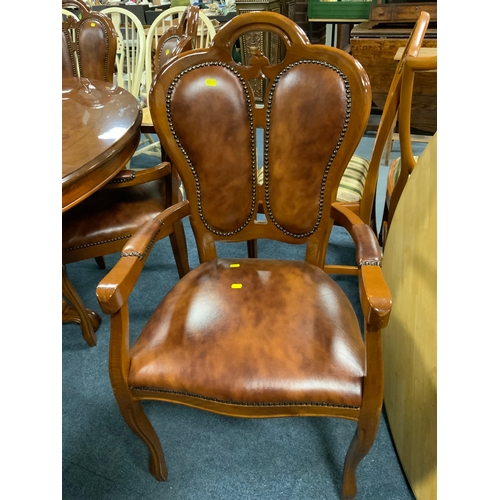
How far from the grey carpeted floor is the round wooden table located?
26cm

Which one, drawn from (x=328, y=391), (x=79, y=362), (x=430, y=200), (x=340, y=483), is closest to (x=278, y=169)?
(x=430, y=200)

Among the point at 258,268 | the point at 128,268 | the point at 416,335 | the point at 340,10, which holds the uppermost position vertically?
the point at 340,10

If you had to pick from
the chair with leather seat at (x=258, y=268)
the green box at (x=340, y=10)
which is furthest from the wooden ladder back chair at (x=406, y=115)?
the green box at (x=340, y=10)

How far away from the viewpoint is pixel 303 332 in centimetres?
96

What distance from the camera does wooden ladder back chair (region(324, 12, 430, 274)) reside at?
1.45 m

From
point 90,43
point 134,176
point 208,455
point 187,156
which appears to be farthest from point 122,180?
point 90,43

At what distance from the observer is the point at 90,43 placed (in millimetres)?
2256

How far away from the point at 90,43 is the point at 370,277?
2.11 meters

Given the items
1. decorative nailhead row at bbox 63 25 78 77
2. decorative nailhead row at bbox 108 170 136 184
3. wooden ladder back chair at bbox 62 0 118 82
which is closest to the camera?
decorative nailhead row at bbox 108 170 136 184

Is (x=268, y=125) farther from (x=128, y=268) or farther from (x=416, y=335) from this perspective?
(x=416, y=335)

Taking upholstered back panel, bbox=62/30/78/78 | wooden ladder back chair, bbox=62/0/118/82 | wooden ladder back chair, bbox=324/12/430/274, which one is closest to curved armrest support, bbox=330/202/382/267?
wooden ladder back chair, bbox=324/12/430/274

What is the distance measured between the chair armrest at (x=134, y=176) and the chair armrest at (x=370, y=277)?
26.8 inches

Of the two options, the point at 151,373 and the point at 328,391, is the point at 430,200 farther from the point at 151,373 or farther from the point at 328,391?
the point at 151,373

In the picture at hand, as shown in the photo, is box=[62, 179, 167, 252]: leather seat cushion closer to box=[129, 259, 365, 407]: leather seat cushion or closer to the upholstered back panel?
box=[129, 259, 365, 407]: leather seat cushion
